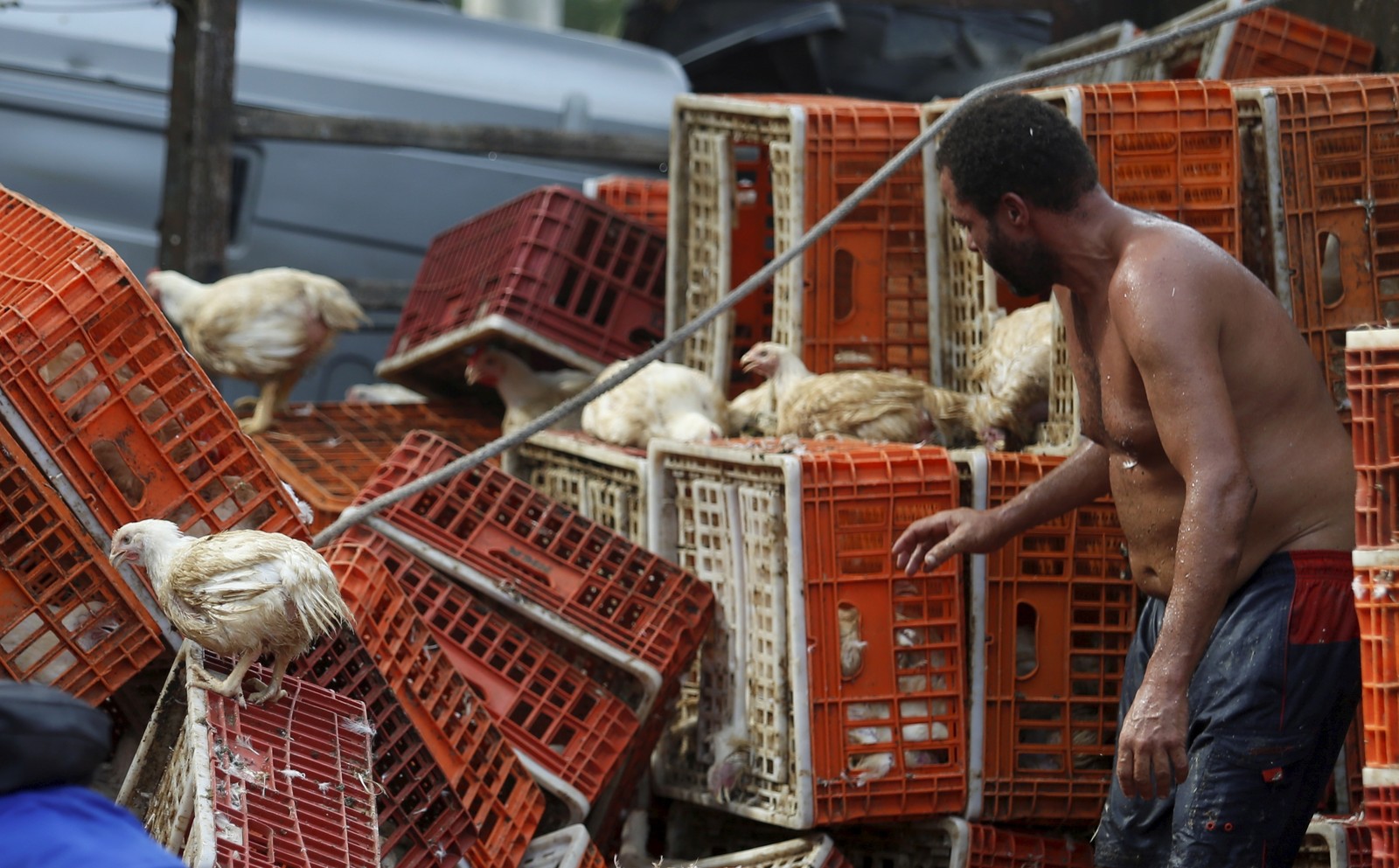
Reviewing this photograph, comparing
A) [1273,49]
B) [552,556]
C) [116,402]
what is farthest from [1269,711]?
[1273,49]

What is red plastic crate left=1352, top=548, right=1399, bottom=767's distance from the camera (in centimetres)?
296

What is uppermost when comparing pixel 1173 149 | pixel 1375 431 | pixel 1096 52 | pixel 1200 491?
pixel 1096 52

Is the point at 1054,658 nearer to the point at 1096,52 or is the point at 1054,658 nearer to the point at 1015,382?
the point at 1015,382

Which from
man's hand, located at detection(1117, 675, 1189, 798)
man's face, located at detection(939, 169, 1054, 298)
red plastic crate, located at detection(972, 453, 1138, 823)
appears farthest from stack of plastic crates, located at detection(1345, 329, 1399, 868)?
red plastic crate, located at detection(972, 453, 1138, 823)

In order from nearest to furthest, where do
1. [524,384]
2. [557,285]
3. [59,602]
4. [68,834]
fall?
[68,834], [59,602], [557,285], [524,384]

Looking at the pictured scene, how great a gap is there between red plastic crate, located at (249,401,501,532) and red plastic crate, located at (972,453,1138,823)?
2371mm

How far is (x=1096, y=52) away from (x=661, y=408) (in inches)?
116

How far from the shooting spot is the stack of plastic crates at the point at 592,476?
17.0 feet

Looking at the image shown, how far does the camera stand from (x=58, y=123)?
8.79 metres

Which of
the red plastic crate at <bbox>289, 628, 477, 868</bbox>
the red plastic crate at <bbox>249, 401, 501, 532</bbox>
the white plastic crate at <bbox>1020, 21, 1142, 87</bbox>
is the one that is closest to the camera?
the red plastic crate at <bbox>289, 628, 477, 868</bbox>

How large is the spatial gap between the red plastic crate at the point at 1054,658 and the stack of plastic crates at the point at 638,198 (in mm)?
2971

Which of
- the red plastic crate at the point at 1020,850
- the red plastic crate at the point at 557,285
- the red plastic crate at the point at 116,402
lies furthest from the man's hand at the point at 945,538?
the red plastic crate at the point at 557,285

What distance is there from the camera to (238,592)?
326cm

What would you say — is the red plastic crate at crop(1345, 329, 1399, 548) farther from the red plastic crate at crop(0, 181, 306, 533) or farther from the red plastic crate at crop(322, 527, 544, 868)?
the red plastic crate at crop(0, 181, 306, 533)
